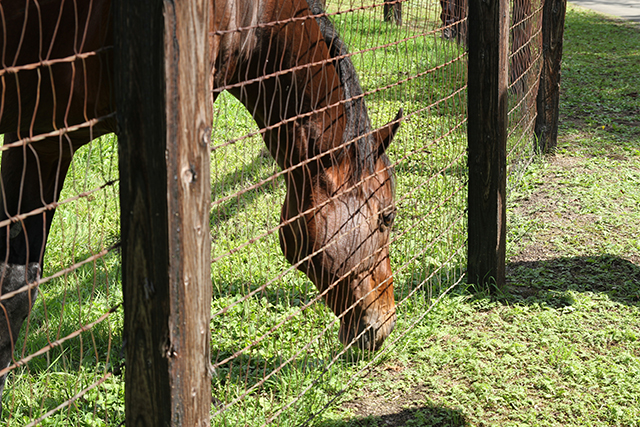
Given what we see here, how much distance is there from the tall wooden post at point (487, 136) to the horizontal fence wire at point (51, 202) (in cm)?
211

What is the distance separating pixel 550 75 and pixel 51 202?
16.5 feet

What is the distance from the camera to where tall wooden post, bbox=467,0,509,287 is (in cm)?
346

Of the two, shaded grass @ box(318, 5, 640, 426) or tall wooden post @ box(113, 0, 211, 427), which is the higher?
tall wooden post @ box(113, 0, 211, 427)

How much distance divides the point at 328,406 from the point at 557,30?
4.63m

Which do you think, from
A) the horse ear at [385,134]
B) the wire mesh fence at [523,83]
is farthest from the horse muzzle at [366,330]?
the wire mesh fence at [523,83]

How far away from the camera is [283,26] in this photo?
8.07 feet

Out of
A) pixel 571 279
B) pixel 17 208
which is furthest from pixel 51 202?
pixel 571 279

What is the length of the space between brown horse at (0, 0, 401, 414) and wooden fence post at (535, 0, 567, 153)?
3.78 metres

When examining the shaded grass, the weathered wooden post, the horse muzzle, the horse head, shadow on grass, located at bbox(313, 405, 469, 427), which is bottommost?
shadow on grass, located at bbox(313, 405, 469, 427)

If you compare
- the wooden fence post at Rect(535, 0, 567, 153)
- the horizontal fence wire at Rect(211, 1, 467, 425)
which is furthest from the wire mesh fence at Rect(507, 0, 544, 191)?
the horizontal fence wire at Rect(211, 1, 467, 425)

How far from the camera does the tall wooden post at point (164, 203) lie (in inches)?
55.3

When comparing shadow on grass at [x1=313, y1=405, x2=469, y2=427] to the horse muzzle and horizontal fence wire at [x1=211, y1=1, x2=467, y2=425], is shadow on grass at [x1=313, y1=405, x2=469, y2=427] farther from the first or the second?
the horse muzzle

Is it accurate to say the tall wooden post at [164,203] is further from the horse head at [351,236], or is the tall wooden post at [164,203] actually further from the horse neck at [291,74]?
the horse head at [351,236]

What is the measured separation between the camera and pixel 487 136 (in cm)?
363
